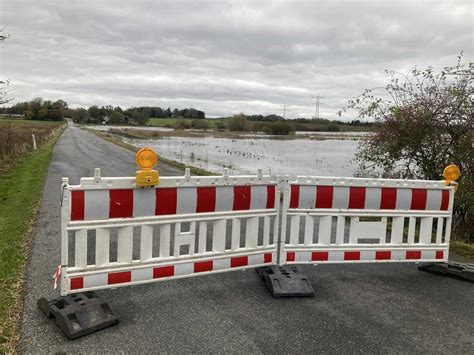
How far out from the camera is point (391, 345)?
3.47m

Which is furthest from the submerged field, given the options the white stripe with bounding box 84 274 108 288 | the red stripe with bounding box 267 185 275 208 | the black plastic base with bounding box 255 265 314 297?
the white stripe with bounding box 84 274 108 288

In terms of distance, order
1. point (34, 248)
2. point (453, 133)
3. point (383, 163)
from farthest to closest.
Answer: point (383, 163) < point (453, 133) < point (34, 248)

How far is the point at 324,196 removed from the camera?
190 inches

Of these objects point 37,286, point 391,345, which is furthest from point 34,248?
point 391,345

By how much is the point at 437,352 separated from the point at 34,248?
4979 millimetres

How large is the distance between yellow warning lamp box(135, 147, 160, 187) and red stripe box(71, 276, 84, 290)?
1024 millimetres

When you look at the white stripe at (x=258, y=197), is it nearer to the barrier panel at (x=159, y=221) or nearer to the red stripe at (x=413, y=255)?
the barrier panel at (x=159, y=221)

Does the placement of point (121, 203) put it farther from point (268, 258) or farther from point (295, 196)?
point (295, 196)

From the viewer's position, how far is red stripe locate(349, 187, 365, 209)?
4.88m

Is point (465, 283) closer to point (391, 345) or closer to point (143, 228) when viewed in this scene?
point (391, 345)

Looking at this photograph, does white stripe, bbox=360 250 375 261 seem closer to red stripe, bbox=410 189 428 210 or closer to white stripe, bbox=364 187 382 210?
white stripe, bbox=364 187 382 210

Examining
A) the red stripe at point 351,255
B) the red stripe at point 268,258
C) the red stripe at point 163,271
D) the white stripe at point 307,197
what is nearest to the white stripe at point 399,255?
the red stripe at point 351,255

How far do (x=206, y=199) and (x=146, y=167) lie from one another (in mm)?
747

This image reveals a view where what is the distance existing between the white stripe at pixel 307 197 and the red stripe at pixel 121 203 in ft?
6.23
